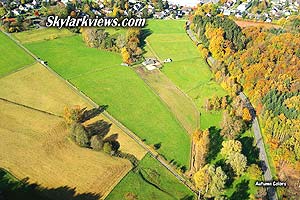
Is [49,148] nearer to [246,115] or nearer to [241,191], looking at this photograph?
[241,191]

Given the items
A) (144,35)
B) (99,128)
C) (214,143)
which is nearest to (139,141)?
(99,128)

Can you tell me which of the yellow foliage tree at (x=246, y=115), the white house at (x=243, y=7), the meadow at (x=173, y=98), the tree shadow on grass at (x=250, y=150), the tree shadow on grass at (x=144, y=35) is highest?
the yellow foliage tree at (x=246, y=115)

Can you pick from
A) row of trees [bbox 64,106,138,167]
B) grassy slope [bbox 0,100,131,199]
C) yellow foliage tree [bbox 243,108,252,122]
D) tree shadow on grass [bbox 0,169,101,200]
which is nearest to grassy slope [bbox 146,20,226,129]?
yellow foliage tree [bbox 243,108,252,122]

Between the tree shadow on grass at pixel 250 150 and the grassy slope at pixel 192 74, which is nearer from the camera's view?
the grassy slope at pixel 192 74

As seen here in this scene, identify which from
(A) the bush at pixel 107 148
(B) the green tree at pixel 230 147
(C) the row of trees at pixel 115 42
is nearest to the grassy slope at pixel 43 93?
(A) the bush at pixel 107 148

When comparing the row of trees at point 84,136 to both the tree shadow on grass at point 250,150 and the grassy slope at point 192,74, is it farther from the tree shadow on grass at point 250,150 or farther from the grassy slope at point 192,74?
the tree shadow on grass at point 250,150

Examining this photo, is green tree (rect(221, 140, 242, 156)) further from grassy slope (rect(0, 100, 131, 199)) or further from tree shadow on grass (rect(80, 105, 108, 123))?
tree shadow on grass (rect(80, 105, 108, 123))
